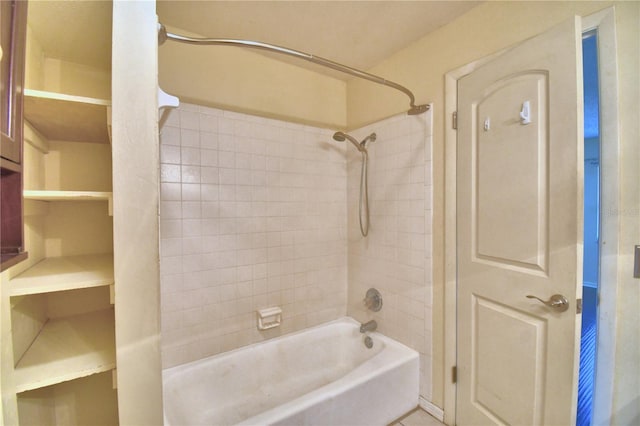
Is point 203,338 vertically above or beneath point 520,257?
beneath

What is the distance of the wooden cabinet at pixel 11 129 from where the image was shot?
1.80ft

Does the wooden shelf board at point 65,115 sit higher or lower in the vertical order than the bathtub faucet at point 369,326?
higher

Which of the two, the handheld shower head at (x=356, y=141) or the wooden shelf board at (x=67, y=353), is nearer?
the wooden shelf board at (x=67, y=353)

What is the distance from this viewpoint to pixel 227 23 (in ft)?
5.45

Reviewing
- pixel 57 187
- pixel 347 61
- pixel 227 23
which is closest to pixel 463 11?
pixel 347 61

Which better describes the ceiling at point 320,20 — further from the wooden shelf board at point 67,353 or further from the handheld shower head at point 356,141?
the wooden shelf board at point 67,353

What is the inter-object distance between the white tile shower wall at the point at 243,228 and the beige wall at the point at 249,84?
9 centimetres

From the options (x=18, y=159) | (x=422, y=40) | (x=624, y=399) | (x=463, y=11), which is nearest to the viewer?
(x=18, y=159)

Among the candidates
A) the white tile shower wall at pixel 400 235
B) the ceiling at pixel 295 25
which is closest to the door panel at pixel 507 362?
the white tile shower wall at pixel 400 235

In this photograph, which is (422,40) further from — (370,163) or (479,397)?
(479,397)

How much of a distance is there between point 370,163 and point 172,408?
201 cm

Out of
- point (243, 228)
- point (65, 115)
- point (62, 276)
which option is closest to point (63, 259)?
point (62, 276)

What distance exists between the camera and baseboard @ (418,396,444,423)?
1705 mm

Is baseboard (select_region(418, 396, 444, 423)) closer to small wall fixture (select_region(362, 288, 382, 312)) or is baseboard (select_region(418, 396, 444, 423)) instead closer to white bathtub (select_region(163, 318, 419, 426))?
white bathtub (select_region(163, 318, 419, 426))
